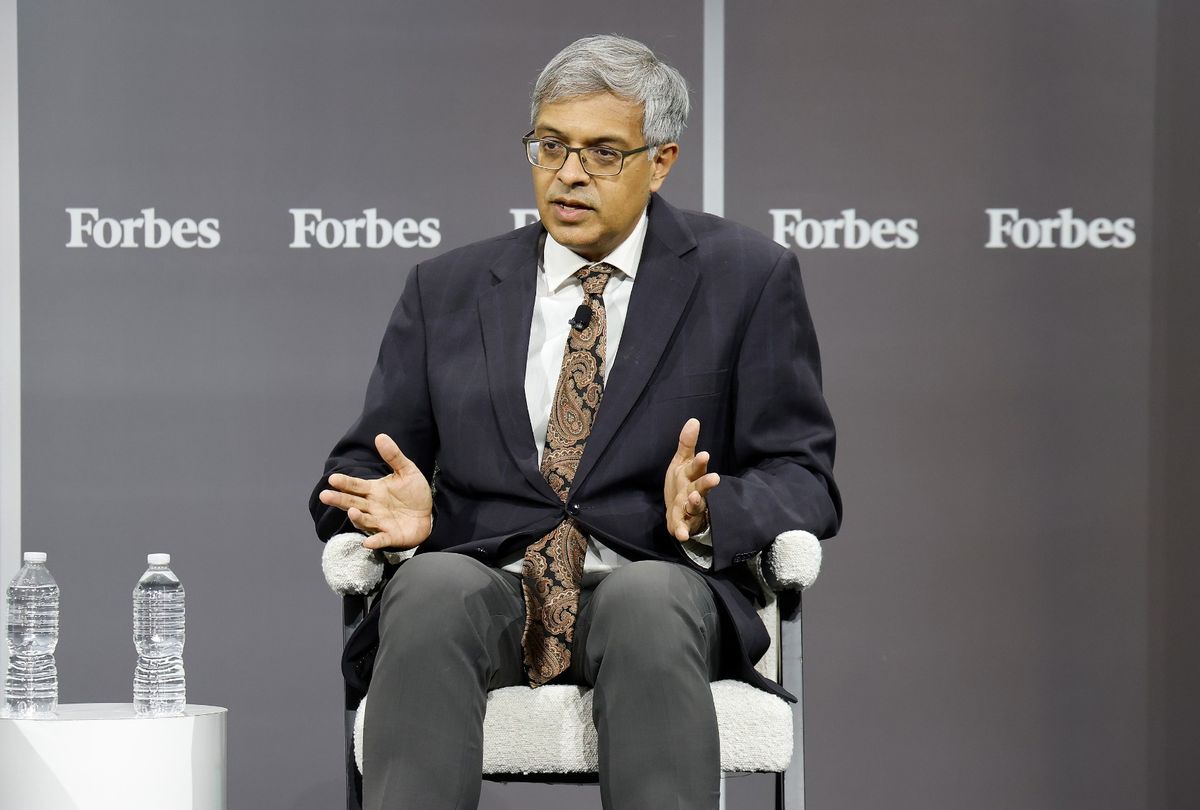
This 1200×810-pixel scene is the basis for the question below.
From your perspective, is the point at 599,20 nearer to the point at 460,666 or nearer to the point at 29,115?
the point at 29,115

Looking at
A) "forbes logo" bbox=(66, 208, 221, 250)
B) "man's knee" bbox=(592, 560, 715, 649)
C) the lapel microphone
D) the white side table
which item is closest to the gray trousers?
"man's knee" bbox=(592, 560, 715, 649)

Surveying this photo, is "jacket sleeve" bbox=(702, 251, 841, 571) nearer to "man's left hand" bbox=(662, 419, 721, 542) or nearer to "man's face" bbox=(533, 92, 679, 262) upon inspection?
"man's left hand" bbox=(662, 419, 721, 542)

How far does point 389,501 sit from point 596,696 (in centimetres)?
47

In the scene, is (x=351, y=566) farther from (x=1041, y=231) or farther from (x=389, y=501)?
(x=1041, y=231)

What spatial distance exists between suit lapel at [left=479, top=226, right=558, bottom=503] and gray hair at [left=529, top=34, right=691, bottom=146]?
0.26 meters

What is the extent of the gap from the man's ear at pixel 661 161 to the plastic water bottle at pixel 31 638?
51.6 inches

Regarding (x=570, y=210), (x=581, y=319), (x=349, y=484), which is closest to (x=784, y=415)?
(x=581, y=319)

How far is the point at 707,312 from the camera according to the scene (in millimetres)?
2352

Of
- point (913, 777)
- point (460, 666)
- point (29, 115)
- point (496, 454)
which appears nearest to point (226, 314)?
point (29, 115)

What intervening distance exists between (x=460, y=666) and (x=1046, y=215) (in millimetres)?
2101

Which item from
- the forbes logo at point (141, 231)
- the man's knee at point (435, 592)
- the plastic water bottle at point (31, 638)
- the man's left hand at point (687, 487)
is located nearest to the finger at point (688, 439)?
the man's left hand at point (687, 487)

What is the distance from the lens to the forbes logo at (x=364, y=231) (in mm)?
3416

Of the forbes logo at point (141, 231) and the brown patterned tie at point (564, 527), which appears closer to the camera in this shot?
the brown patterned tie at point (564, 527)

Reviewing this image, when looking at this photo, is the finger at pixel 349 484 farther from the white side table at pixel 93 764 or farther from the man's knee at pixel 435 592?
the white side table at pixel 93 764
